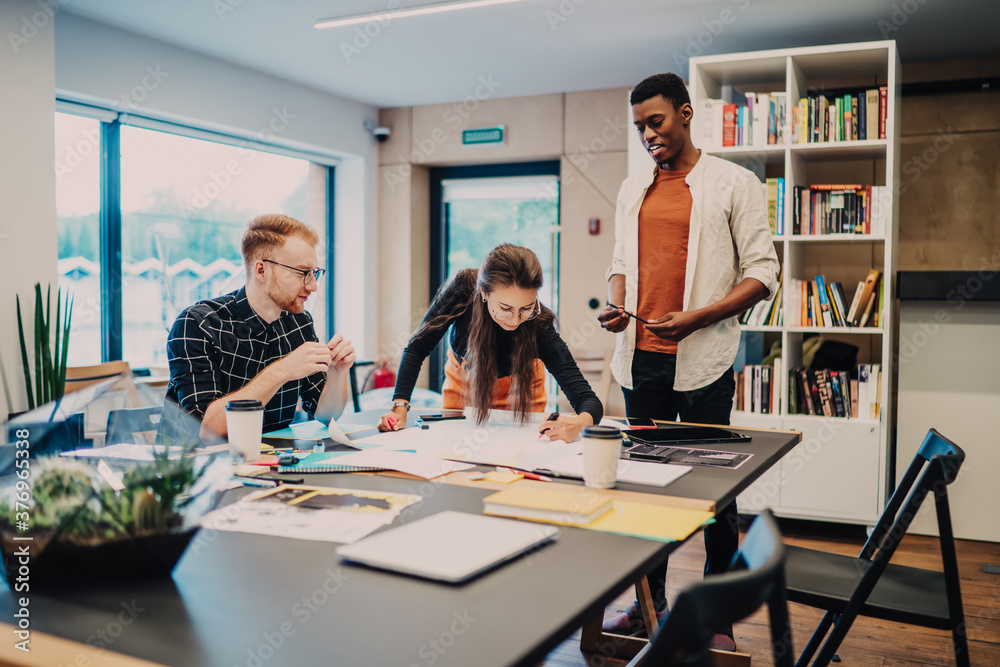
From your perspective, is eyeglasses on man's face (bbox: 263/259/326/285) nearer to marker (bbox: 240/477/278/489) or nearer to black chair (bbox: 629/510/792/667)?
marker (bbox: 240/477/278/489)

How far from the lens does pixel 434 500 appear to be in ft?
4.43

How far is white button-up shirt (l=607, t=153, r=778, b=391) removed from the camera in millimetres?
2361

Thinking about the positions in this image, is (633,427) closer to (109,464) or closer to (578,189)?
(109,464)

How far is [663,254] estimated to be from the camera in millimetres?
2467

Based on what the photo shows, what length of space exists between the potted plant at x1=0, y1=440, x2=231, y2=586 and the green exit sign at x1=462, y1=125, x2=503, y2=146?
497 centimetres

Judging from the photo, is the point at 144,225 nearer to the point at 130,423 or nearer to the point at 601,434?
the point at 130,423

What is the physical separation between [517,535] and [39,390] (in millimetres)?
3159

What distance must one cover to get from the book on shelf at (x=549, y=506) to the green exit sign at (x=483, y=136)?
4687 millimetres

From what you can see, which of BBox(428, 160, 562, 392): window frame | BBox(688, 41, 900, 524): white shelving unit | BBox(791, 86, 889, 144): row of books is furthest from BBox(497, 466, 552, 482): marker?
BBox(428, 160, 562, 392): window frame

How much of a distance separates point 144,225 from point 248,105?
1034mm

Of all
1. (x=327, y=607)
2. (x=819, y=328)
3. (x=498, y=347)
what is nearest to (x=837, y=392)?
(x=819, y=328)

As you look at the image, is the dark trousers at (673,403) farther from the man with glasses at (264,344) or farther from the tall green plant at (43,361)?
the tall green plant at (43,361)

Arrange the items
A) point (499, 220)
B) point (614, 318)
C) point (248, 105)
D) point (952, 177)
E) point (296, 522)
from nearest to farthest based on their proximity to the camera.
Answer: point (296, 522) < point (614, 318) < point (952, 177) < point (248, 105) < point (499, 220)

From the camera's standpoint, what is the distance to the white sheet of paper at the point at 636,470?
149 cm
